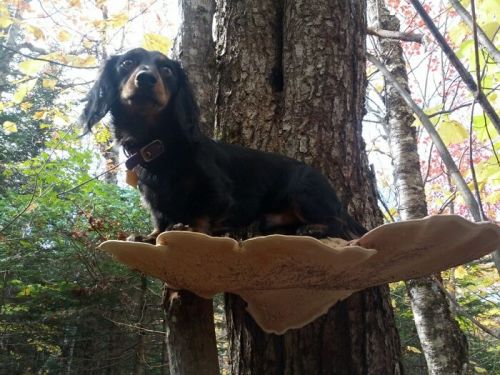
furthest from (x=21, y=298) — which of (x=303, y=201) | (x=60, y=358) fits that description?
(x=303, y=201)

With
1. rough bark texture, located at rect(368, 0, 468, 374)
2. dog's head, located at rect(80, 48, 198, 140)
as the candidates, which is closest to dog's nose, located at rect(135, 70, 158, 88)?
dog's head, located at rect(80, 48, 198, 140)

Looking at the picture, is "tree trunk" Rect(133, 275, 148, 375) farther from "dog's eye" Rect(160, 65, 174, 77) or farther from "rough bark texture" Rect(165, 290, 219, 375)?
"rough bark texture" Rect(165, 290, 219, 375)

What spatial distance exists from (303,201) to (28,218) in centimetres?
540

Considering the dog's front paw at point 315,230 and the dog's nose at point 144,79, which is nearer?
the dog's front paw at point 315,230

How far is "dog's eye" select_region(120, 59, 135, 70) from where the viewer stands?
228 cm

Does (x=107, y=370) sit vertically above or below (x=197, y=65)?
below

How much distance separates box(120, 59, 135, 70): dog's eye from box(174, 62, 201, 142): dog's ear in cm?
23

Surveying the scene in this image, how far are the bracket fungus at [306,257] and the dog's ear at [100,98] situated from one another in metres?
1.13

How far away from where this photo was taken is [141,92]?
201 centimetres

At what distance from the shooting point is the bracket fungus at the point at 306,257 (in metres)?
1.10

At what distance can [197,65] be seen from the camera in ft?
8.65

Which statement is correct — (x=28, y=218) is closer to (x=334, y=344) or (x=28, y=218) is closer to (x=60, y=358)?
(x=60, y=358)

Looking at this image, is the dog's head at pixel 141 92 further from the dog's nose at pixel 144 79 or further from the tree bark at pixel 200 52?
the tree bark at pixel 200 52

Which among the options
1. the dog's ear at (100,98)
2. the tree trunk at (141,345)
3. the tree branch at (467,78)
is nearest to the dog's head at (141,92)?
the dog's ear at (100,98)
